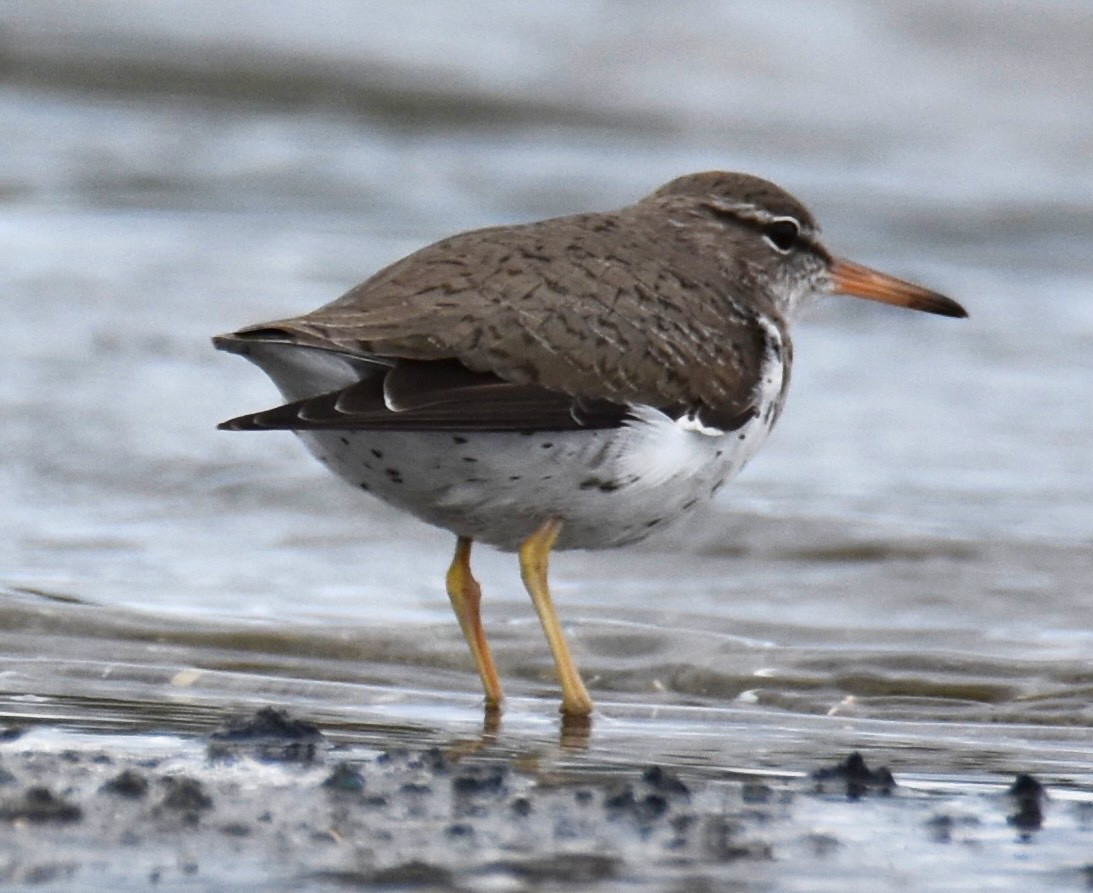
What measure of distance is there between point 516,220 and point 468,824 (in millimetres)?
13320

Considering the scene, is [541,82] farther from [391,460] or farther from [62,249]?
[391,460]

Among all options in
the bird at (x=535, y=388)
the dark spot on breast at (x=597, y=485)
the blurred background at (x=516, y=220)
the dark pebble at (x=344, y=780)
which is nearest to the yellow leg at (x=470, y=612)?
the bird at (x=535, y=388)

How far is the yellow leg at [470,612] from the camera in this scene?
710 centimetres

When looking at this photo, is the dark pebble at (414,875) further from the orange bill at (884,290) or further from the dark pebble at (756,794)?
the orange bill at (884,290)

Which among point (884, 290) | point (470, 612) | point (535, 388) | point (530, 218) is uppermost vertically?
point (530, 218)

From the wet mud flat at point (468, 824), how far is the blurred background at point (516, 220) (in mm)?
1115

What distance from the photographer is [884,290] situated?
28.7ft

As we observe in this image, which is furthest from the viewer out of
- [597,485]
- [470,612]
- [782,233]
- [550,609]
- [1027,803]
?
[782,233]

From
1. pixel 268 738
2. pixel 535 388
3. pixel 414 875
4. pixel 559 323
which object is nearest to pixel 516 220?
pixel 559 323

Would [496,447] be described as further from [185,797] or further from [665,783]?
[185,797]

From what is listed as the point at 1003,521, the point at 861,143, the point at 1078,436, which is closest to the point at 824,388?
the point at 1078,436

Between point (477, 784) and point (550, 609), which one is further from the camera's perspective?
point (550, 609)

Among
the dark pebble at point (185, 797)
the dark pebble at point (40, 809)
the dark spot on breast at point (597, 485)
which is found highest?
the dark spot on breast at point (597, 485)

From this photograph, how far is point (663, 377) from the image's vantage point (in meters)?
6.89
